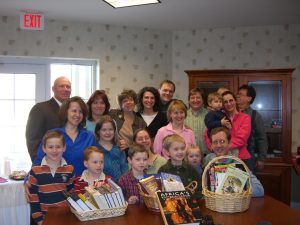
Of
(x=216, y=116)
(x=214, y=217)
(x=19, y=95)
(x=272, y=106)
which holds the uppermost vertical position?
(x=19, y=95)

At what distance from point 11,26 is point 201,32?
2.60 m

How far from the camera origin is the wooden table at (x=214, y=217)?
1588 millimetres

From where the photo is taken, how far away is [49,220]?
162cm

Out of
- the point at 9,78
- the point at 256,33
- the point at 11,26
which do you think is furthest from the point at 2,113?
the point at 256,33

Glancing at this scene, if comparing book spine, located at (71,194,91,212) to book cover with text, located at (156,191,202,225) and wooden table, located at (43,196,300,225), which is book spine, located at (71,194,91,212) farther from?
book cover with text, located at (156,191,202,225)

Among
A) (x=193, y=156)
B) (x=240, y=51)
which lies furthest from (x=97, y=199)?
(x=240, y=51)

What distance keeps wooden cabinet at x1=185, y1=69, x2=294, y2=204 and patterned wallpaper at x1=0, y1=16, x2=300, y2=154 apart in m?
0.51

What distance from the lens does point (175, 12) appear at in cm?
407

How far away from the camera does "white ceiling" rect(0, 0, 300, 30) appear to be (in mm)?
3730

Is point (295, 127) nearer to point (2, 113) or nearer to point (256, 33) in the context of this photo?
point (256, 33)

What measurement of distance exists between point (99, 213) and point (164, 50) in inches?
147

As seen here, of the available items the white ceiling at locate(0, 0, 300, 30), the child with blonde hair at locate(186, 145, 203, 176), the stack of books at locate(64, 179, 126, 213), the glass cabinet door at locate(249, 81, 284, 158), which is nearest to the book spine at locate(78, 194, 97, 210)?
the stack of books at locate(64, 179, 126, 213)

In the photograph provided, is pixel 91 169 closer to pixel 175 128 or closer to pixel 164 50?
pixel 175 128

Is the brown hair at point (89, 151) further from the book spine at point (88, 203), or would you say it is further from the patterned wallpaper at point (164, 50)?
the patterned wallpaper at point (164, 50)
